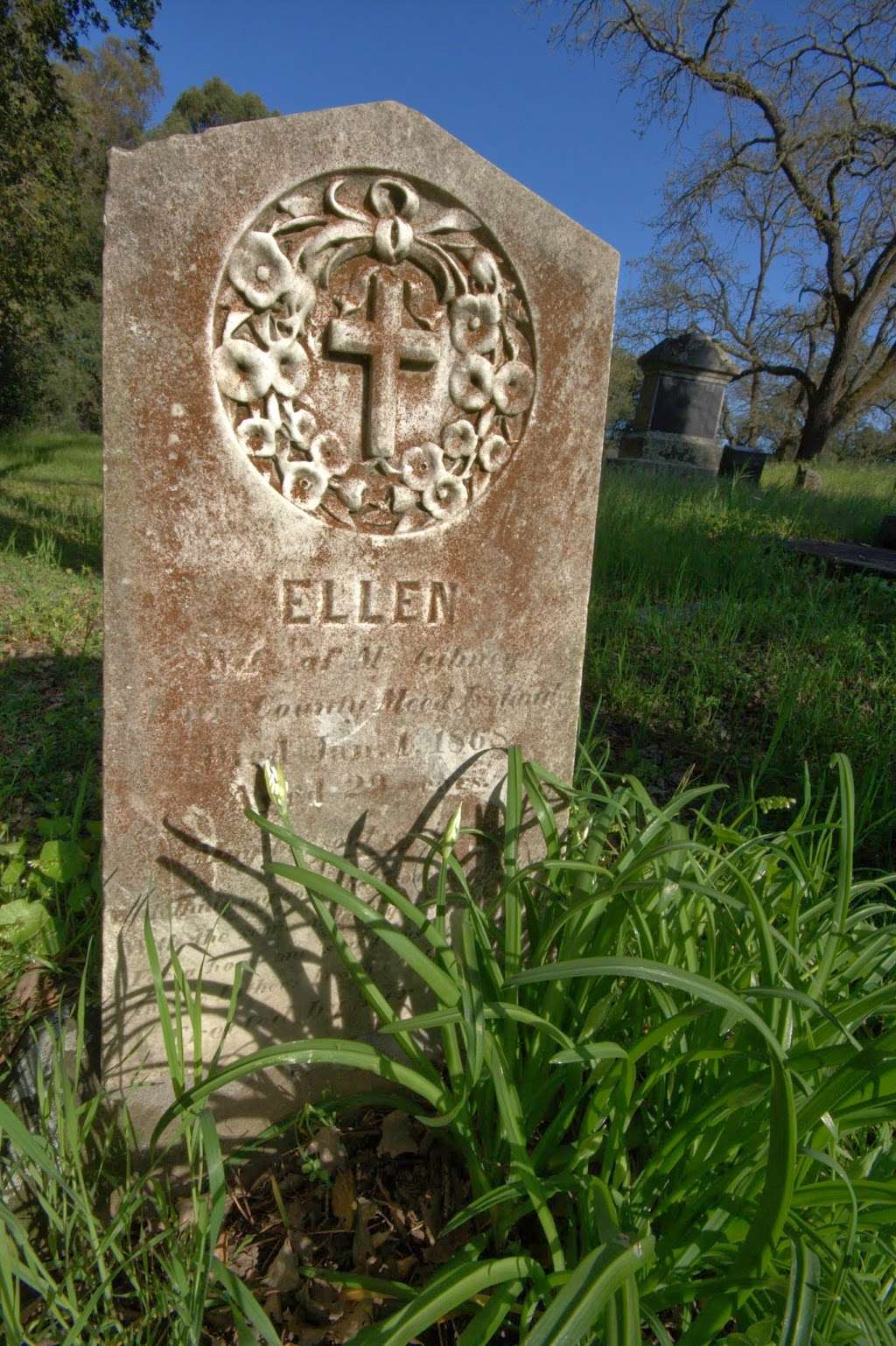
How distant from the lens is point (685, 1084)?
1249 millimetres

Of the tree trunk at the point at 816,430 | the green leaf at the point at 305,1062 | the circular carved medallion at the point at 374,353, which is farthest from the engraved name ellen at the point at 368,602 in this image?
the tree trunk at the point at 816,430

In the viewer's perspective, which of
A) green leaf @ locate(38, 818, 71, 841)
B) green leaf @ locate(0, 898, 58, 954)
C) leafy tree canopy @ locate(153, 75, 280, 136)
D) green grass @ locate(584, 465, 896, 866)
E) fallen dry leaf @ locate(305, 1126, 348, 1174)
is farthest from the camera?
leafy tree canopy @ locate(153, 75, 280, 136)

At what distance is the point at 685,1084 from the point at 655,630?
8.62 feet

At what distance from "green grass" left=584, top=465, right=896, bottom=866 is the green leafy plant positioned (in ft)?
3.64

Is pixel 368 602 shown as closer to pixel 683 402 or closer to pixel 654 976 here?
pixel 654 976

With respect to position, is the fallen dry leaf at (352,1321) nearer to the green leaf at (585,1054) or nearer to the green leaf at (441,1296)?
the green leaf at (441,1296)

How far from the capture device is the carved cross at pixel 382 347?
137cm

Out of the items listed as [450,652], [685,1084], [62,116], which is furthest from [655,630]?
[62,116]

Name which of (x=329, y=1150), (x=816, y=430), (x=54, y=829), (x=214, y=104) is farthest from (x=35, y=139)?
(x=214, y=104)

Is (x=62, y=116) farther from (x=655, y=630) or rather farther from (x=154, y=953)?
(x=154, y=953)

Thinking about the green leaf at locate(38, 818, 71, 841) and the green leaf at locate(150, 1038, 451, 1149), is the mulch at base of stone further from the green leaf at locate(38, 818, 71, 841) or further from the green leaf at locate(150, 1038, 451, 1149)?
the green leaf at locate(38, 818, 71, 841)

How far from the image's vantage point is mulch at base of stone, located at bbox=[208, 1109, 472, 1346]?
4.18ft

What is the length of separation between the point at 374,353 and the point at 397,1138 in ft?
5.11

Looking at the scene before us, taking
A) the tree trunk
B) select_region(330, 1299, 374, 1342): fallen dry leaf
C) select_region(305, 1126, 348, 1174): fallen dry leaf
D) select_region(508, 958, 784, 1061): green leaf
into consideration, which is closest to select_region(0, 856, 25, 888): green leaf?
select_region(305, 1126, 348, 1174): fallen dry leaf
